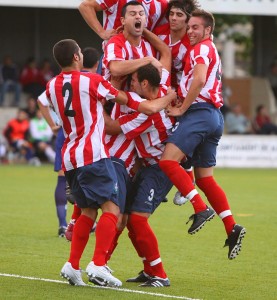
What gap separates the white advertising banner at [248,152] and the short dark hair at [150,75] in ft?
55.8

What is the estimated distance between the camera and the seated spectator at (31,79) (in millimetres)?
27766

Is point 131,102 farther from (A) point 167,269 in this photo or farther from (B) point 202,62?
(A) point 167,269

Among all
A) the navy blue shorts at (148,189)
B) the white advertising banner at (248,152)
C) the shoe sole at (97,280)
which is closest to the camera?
the shoe sole at (97,280)

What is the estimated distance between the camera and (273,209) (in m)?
15.3

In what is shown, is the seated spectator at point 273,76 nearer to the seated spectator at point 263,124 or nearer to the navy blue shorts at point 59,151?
the seated spectator at point 263,124

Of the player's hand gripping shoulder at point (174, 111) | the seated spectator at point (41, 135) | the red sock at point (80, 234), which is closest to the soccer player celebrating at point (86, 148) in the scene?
the red sock at point (80, 234)

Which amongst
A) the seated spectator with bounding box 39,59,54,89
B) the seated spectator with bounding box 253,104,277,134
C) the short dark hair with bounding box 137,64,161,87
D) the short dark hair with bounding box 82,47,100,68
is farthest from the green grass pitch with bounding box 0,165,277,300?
the seated spectator with bounding box 39,59,54,89

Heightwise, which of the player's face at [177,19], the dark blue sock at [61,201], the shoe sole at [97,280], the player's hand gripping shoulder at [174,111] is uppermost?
the player's face at [177,19]

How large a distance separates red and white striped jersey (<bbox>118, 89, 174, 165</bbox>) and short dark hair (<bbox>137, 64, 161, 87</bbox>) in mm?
162

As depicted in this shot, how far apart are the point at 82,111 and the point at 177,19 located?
1.35 m

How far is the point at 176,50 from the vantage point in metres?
8.98

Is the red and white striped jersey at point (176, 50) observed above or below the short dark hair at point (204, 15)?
below

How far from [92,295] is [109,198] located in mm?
838

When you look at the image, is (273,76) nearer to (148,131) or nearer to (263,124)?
(263,124)
